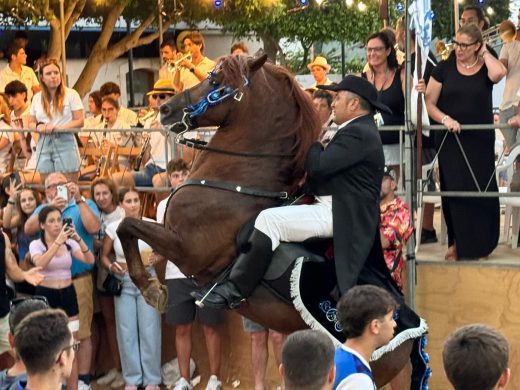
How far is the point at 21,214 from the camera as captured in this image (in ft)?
33.6

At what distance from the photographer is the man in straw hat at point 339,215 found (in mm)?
6891

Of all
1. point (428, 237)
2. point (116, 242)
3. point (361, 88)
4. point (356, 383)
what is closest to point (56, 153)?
point (116, 242)

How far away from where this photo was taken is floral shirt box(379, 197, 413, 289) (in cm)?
848

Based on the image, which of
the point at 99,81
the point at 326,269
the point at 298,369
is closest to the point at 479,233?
the point at 326,269

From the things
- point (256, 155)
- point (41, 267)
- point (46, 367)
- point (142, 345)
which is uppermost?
point (256, 155)

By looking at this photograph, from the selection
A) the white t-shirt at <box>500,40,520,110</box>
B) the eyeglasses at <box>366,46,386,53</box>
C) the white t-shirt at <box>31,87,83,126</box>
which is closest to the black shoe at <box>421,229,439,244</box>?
the white t-shirt at <box>500,40,520,110</box>

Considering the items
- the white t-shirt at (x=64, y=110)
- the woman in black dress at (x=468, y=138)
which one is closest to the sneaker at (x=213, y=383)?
the woman in black dress at (x=468, y=138)

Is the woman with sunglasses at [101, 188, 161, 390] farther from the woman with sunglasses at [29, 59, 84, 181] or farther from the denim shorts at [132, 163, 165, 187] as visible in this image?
the woman with sunglasses at [29, 59, 84, 181]

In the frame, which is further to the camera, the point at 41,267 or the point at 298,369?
the point at 41,267

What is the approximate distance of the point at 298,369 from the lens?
4.80 metres

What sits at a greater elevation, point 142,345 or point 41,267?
point 41,267

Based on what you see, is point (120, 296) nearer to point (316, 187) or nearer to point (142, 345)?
point (142, 345)

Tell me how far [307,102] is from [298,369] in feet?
9.35

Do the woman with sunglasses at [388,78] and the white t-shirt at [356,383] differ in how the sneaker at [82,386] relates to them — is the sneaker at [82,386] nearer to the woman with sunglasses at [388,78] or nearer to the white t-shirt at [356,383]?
the woman with sunglasses at [388,78]
